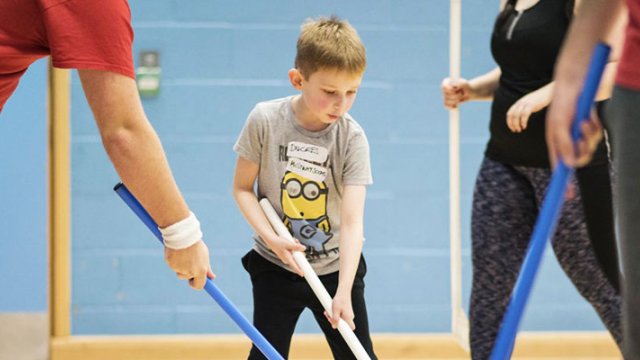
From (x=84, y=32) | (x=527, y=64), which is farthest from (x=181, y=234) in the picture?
(x=527, y=64)

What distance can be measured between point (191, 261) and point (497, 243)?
2.75ft

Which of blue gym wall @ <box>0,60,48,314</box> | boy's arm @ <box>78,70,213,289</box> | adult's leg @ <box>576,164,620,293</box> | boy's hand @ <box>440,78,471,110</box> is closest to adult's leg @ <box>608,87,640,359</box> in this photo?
boy's arm @ <box>78,70,213,289</box>

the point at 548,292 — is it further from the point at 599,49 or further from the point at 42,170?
the point at 599,49

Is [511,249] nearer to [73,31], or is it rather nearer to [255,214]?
[255,214]

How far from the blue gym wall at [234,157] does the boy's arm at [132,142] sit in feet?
5.54

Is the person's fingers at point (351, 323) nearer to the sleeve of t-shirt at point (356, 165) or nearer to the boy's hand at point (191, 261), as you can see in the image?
the sleeve of t-shirt at point (356, 165)

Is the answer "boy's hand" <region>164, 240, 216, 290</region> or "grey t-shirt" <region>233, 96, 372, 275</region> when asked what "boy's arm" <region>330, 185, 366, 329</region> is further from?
"boy's hand" <region>164, 240, 216, 290</region>

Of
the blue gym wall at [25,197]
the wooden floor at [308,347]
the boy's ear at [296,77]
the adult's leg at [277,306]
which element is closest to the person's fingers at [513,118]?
the boy's ear at [296,77]

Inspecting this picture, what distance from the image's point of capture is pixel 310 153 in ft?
6.31

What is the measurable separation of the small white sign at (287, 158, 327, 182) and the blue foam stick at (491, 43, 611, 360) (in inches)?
24.8

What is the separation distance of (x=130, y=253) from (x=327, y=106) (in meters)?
1.44

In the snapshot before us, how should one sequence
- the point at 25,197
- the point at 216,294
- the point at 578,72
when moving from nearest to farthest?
the point at 578,72 < the point at 216,294 < the point at 25,197

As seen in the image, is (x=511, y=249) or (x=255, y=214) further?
(x=511, y=249)

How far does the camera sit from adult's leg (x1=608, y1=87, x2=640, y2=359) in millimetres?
1085
